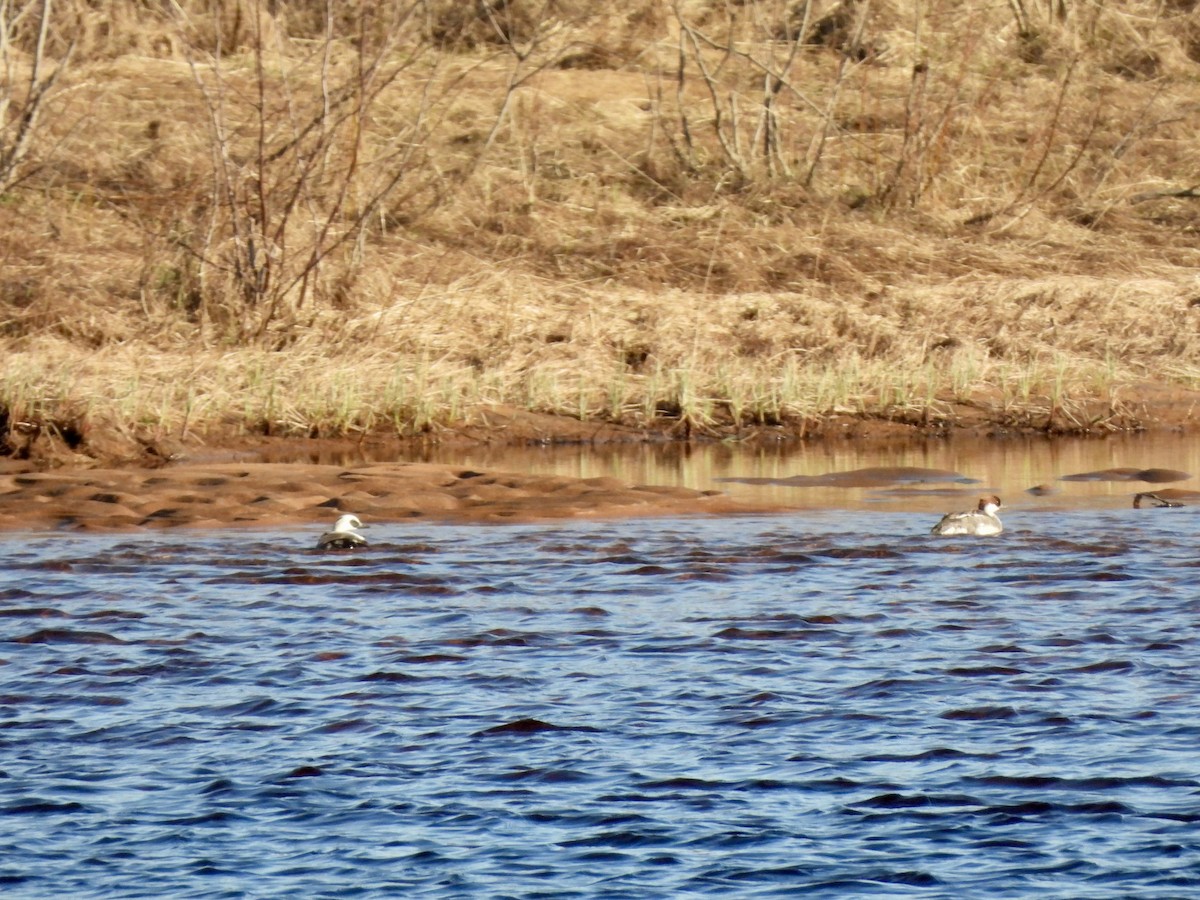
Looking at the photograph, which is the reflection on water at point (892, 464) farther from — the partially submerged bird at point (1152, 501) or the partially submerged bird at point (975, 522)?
the partially submerged bird at point (975, 522)

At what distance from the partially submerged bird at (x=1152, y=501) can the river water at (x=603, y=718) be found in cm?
120

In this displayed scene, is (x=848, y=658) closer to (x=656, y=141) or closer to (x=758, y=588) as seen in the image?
(x=758, y=588)

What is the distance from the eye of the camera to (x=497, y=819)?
5691 mm

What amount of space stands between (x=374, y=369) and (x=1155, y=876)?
11279 mm

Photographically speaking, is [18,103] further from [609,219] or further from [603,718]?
[603,718]

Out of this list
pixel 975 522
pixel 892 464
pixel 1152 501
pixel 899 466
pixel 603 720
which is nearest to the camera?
pixel 603 720

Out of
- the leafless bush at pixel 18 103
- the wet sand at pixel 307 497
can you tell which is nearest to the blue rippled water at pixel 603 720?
the wet sand at pixel 307 497

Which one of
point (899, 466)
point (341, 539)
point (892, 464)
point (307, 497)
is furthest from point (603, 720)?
point (892, 464)

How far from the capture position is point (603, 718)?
6797 millimetres

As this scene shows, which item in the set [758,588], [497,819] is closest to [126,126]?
[758,588]

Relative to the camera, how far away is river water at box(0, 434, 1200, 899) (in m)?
5.29

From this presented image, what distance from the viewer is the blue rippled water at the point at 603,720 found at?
17.4 feet

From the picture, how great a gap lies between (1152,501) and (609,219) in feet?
32.6

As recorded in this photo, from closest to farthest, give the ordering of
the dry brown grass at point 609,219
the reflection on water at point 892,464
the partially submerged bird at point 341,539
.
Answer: the partially submerged bird at point 341,539
the reflection on water at point 892,464
the dry brown grass at point 609,219
